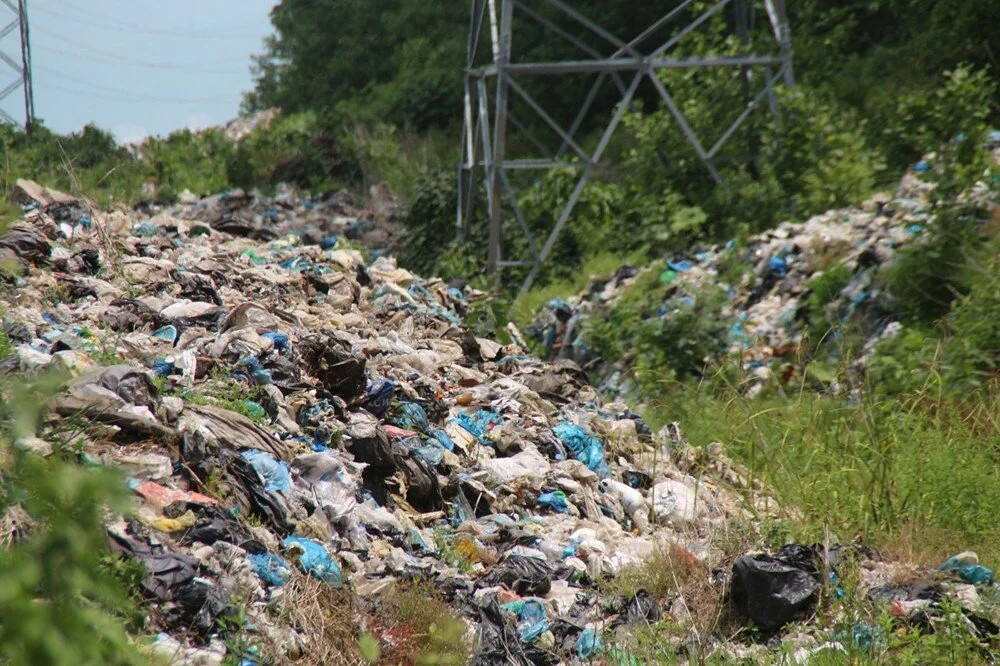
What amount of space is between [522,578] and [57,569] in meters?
2.60

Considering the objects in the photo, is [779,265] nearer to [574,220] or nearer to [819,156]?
[819,156]

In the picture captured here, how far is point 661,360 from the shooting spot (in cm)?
714

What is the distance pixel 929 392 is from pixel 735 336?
207 cm

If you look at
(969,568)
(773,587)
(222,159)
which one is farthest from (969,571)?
(222,159)

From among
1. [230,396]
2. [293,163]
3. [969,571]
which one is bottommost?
[969,571]

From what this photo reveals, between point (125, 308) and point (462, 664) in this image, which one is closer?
point (462, 664)

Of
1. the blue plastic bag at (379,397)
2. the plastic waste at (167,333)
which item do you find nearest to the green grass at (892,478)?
the blue plastic bag at (379,397)

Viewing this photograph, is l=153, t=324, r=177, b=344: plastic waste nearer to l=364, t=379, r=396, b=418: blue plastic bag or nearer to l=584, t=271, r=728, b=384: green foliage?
l=364, t=379, r=396, b=418: blue plastic bag

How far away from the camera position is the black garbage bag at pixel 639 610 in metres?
3.20

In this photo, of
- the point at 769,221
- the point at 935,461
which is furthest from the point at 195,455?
the point at 769,221

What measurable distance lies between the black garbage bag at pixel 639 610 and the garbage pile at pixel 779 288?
311 cm

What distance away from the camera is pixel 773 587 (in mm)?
3135

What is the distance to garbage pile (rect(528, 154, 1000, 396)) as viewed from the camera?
21.9 feet

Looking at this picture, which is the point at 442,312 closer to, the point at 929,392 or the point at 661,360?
the point at 661,360
